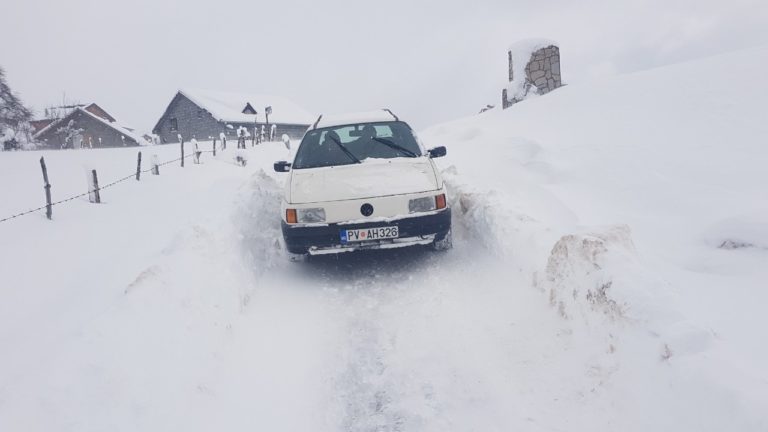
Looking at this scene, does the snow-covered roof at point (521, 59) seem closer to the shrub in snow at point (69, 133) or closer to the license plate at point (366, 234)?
the license plate at point (366, 234)

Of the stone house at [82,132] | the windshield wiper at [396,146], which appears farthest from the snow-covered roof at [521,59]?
the stone house at [82,132]

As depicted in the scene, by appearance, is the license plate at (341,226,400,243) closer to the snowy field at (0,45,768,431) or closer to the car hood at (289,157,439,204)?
the car hood at (289,157,439,204)

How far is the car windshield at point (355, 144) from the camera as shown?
524 cm

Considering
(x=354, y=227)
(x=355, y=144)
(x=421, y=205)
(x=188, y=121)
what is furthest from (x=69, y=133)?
(x=421, y=205)

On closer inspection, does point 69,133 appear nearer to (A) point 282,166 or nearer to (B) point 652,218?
(A) point 282,166

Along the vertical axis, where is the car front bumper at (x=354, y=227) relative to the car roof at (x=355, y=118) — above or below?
below

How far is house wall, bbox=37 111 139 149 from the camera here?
43469mm

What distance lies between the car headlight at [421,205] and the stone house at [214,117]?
38509 mm

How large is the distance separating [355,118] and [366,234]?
2.25 m

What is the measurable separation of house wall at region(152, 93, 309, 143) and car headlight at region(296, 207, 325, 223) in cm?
4057

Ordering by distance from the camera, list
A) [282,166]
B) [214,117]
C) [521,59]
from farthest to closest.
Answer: [214,117]
[521,59]
[282,166]

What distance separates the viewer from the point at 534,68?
576 inches

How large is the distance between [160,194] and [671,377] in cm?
909

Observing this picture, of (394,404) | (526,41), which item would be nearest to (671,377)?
(394,404)
